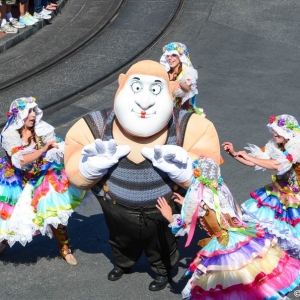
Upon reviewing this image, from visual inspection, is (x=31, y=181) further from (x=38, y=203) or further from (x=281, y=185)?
(x=281, y=185)

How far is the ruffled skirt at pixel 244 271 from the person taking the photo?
527 centimetres

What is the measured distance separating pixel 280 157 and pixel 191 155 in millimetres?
913

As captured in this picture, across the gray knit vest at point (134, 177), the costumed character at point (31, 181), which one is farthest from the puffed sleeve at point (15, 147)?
the gray knit vest at point (134, 177)

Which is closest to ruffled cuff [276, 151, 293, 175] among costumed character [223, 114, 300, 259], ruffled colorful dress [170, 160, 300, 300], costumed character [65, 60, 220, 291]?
costumed character [223, 114, 300, 259]

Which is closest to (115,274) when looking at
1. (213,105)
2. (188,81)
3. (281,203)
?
(281,203)

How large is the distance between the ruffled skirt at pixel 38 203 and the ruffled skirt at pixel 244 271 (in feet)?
5.05

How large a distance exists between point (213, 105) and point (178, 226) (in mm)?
4316

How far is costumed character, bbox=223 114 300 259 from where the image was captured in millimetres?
6328

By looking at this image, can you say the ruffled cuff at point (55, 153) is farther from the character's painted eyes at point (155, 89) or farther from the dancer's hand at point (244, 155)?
the dancer's hand at point (244, 155)

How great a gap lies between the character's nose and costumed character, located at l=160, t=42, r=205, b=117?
1561 millimetres

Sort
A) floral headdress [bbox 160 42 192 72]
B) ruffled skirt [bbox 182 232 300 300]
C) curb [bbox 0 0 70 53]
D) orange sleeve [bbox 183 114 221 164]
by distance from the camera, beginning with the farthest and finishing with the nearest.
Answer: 1. curb [bbox 0 0 70 53]
2. floral headdress [bbox 160 42 192 72]
3. orange sleeve [bbox 183 114 221 164]
4. ruffled skirt [bbox 182 232 300 300]

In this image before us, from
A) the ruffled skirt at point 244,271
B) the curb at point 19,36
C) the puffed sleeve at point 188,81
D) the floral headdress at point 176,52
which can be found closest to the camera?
the ruffled skirt at point 244,271

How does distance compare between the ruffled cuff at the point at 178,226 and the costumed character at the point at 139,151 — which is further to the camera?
the costumed character at the point at 139,151

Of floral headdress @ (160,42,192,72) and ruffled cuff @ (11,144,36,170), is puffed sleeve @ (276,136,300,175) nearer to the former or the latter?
floral headdress @ (160,42,192,72)
